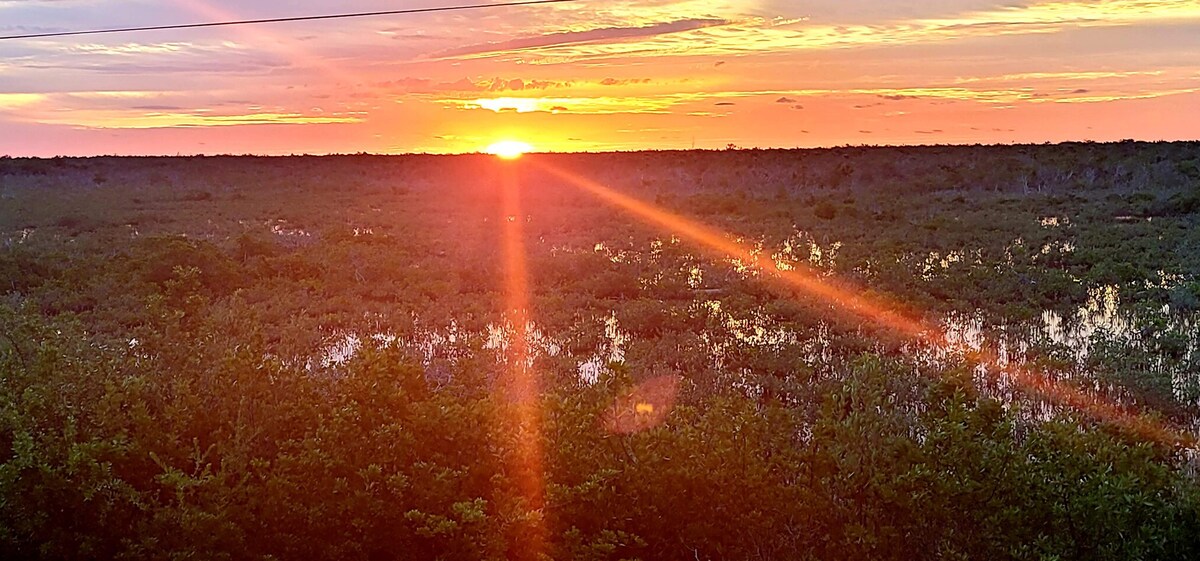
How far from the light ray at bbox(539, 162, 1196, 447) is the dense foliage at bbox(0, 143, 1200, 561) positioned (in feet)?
0.74

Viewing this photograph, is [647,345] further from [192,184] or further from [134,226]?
[192,184]

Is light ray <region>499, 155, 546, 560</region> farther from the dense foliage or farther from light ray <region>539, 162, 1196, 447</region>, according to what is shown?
light ray <region>539, 162, 1196, 447</region>

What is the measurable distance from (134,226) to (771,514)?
26.5m

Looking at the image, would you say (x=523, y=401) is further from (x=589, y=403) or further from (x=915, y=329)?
(x=915, y=329)

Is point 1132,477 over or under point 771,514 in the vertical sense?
over

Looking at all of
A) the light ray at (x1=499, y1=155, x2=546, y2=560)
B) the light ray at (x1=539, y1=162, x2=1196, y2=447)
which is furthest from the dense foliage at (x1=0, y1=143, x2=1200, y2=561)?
the light ray at (x1=539, y1=162, x2=1196, y2=447)

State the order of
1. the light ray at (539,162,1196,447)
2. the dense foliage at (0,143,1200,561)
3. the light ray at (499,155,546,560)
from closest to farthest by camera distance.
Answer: the dense foliage at (0,143,1200,561) < the light ray at (499,155,546,560) < the light ray at (539,162,1196,447)

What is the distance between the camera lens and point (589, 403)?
20.6 feet

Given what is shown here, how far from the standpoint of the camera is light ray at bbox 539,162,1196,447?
7847 mm

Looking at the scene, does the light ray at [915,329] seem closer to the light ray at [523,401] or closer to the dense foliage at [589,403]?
the dense foliage at [589,403]

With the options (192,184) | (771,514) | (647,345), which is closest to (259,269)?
(647,345)

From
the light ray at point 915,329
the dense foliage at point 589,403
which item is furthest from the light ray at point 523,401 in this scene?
the light ray at point 915,329

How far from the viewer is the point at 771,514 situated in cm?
557

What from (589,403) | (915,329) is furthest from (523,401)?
(915,329)
